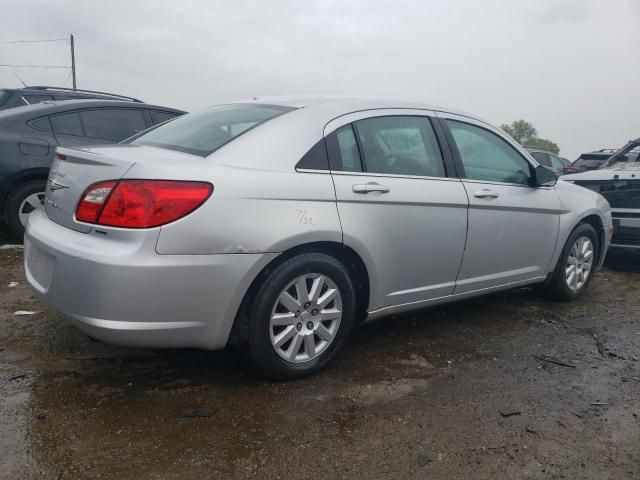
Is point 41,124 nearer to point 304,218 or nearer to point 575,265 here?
point 304,218

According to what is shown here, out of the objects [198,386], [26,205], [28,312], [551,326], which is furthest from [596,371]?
[26,205]

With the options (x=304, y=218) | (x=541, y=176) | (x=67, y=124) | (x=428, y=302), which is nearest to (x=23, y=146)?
(x=67, y=124)

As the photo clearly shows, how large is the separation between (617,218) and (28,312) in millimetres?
5504

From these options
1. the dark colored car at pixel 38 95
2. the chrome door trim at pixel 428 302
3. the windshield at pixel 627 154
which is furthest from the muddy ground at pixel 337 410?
the dark colored car at pixel 38 95

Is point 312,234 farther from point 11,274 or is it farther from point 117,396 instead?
point 11,274

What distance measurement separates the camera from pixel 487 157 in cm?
391

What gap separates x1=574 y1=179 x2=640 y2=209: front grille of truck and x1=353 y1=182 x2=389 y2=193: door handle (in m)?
3.84

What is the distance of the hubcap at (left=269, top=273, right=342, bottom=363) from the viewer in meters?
2.80

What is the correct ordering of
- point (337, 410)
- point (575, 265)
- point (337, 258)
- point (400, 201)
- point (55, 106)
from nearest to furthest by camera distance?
1. point (337, 410)
2. point (337, 258)
3. point (400, 201)
4. point (575, 265)
5. point (55, 106)

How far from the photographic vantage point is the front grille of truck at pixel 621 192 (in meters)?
5.69

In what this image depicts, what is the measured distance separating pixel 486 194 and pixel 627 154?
472 centimetres

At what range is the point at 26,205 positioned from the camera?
5.38m

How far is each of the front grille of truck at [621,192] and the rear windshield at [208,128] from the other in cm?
424

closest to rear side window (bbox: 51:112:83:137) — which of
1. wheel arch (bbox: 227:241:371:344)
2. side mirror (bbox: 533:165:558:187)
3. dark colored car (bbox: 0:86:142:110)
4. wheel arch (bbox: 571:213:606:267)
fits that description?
dark colored car (bbox: 0:86:142:110)
